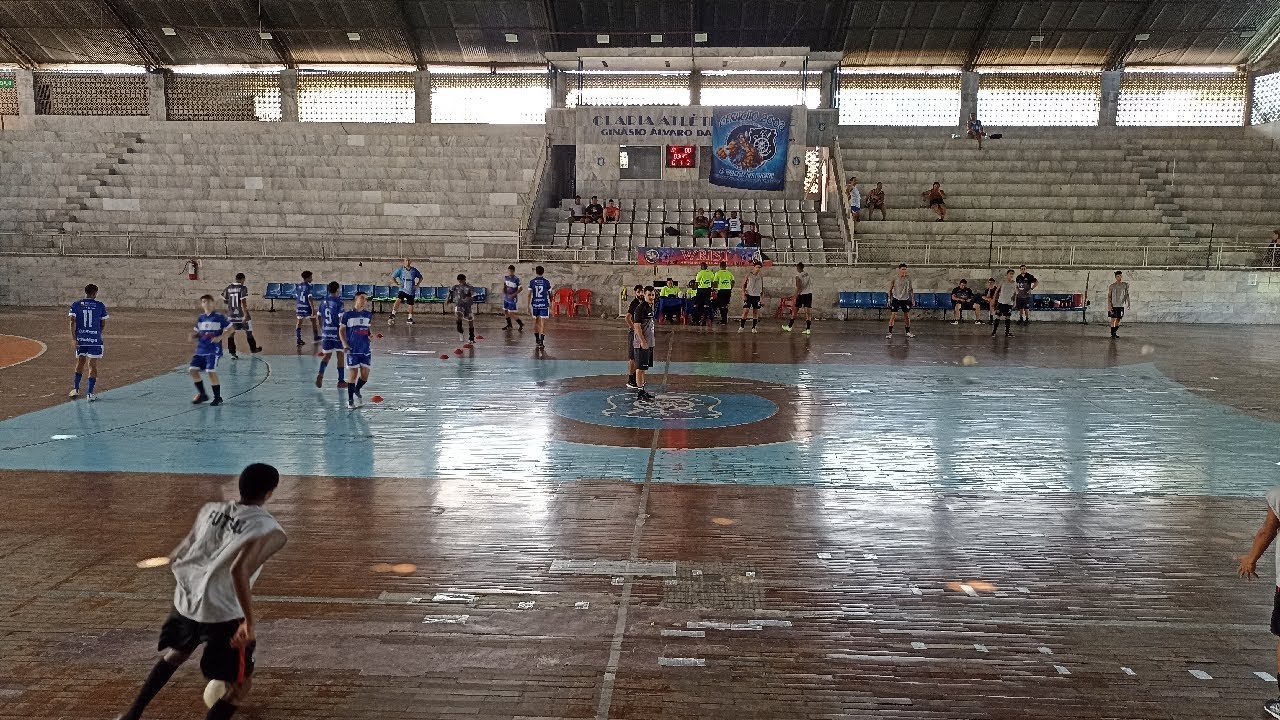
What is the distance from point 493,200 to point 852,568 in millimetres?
27603

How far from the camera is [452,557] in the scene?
7.28 m

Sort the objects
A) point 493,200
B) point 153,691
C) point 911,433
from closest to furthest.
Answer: point 153,691 → point 911,433 → point 493,200

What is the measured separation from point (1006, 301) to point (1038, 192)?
26.6ft

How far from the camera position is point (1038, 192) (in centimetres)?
3158

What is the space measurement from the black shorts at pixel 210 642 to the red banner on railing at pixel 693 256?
971 inches

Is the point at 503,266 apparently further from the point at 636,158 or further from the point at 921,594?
the point at 921,594

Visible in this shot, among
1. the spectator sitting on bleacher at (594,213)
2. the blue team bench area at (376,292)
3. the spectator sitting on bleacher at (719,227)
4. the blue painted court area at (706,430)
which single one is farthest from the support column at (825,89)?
the blue painted court area at (706,430)

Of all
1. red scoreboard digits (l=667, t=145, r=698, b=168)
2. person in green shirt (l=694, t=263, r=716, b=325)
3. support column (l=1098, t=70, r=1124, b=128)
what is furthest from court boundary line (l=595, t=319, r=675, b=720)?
support column (l=1098, t=70, r=1124, b=128)

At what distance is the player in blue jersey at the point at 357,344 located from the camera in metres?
13.4

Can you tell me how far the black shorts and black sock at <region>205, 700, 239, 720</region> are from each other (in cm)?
Answer: 12

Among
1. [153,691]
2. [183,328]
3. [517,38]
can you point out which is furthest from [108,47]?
[153,691]

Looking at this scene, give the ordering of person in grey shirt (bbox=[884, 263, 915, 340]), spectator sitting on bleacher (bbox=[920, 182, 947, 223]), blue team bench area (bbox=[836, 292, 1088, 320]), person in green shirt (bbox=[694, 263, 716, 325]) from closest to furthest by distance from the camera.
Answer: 1. person in grey shirt (bbox=[884, 263, 915, 340])
2. person in green shirt (bbox=[694, 263, 716, 325])
3. blue team bench area (bbox=[836, 292, 1088, 320])
4. spectator sitting on bleacher (bbox=[920, 182, 947, 223])

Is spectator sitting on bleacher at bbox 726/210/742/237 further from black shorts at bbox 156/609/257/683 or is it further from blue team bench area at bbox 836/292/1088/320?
black shorts at bbox 156/609/257/683

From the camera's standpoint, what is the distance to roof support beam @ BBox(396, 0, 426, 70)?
1355 inches
